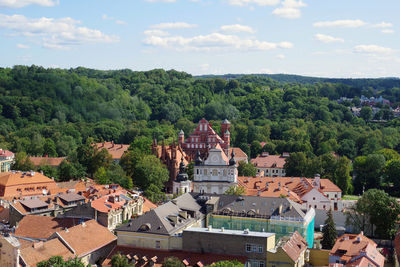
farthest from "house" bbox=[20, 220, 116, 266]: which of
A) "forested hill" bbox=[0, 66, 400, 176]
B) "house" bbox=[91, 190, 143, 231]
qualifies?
"forested hill" bbox=[0, 66, 400, 176]

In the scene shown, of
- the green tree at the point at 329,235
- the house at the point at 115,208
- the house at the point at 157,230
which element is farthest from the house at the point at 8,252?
the green tree at the point at 329,235

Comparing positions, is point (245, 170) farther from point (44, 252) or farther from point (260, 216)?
point (44, 252)

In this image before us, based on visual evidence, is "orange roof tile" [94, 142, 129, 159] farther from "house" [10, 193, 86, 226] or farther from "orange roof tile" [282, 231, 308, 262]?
"orange roof tile" [282, 231, 308, 262]

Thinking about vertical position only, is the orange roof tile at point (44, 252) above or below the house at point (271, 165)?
above

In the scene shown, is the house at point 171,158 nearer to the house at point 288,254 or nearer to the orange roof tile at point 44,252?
the house at point 288,254

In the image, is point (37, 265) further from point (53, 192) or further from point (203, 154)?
point (203, 154)
